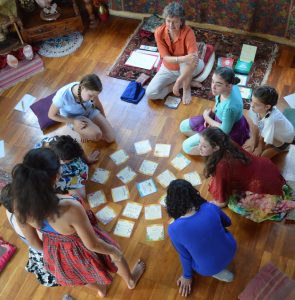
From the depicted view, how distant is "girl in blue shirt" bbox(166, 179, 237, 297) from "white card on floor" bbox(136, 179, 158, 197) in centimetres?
91

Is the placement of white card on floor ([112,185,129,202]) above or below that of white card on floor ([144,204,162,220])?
above

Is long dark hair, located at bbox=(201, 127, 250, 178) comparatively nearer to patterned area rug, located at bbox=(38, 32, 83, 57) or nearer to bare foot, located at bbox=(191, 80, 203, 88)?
bare foot, located at bbox=(191, 80, 203, 88)

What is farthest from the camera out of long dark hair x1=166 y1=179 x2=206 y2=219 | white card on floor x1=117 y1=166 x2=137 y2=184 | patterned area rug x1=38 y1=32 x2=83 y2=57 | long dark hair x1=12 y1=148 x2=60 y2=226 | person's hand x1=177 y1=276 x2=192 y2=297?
patterned area rug x1=38 y1=32 x2=83 y2=57

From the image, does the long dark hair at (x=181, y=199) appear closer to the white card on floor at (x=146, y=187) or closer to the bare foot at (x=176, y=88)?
the white card on floor at (x=146, y=187)

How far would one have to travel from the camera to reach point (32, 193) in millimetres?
1776

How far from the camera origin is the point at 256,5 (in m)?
4.12

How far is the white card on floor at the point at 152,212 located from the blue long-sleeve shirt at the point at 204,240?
650 mm

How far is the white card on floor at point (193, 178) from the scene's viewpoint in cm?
341

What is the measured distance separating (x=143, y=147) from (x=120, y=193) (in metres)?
0.53

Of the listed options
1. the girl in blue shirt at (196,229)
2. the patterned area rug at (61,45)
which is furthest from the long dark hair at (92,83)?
the patterned area rug at (61,45)

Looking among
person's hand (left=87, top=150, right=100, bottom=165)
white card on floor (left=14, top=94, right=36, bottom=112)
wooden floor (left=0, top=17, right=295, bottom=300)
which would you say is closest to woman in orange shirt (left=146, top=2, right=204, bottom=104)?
wooden floor (left=0, top=17, right=295, bottom=300)

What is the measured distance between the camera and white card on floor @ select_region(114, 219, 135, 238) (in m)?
3.19

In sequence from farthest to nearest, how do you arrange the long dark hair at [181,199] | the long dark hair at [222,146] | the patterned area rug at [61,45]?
the patterned area rug at [61,45], the long dark hair at [222,146], the long dark hair at [181,199]

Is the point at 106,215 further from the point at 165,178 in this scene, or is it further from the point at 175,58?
the point at 175,58
